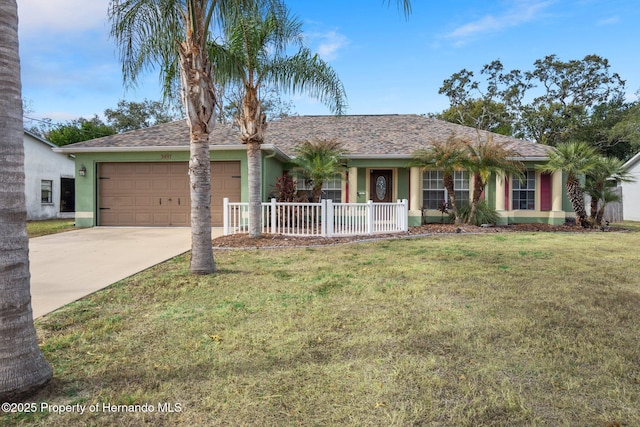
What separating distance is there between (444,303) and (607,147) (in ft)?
114

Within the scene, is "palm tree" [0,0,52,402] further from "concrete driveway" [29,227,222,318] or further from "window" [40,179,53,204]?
"window" [40,179,53,204]

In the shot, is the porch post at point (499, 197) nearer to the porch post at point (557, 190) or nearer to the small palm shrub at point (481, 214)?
the small palm shrub at point (481, 214)

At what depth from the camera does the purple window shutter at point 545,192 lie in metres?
15.2

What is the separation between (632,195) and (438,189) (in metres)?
15.8

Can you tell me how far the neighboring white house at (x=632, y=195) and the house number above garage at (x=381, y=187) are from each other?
1641cm

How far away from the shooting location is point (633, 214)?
2261 centimetres

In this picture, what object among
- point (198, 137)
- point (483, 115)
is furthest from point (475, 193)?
point (483, 115)

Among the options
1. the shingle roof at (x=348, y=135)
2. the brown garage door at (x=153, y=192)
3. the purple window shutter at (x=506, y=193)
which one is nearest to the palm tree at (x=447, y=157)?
the shingle roof at (x=348, y=135)

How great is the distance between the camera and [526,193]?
15.4 m

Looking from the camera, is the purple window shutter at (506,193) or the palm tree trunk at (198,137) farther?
the purple window shutter at (506,193)

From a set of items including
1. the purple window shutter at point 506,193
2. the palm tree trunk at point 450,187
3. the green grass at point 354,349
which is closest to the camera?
Result: the green grass at point 354,349

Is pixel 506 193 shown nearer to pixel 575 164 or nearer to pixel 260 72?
pixel 575 164

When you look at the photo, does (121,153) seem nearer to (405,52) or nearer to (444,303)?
(405,52)

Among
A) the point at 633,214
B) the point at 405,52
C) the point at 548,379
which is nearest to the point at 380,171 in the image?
the point at 405,52
